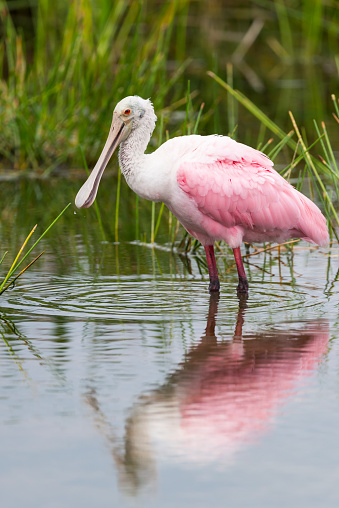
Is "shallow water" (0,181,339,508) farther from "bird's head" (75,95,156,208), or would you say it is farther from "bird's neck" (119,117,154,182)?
"bird's head" (75,95,156,208)

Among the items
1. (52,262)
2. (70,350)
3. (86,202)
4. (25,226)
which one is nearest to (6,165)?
(25,226)

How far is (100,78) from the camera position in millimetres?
11461

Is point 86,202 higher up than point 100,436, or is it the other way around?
point 86,202

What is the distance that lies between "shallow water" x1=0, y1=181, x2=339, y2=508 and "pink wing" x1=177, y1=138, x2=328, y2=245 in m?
0.41

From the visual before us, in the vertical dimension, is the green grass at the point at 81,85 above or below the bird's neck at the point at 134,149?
above

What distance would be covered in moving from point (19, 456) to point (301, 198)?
355 cm

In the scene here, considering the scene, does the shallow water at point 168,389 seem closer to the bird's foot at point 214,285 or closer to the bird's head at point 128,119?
the bird's foot at point 214,285

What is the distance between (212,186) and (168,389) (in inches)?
87.8

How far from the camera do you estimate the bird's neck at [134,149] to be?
7.02 meters

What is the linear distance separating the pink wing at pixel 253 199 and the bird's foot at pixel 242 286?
0.39 meters

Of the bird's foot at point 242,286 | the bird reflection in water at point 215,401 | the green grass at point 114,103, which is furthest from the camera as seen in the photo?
the green grass at point 114,103

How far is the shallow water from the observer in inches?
158

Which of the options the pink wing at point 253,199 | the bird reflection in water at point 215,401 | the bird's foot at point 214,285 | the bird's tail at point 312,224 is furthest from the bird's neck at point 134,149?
the bird reflection in water at point 215,401

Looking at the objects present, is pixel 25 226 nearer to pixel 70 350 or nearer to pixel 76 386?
pixel 70 350
